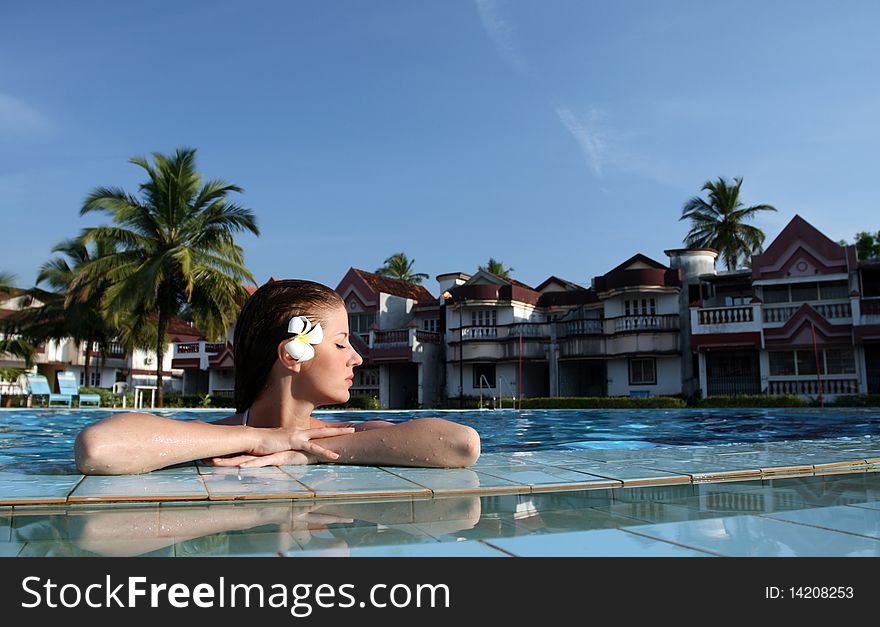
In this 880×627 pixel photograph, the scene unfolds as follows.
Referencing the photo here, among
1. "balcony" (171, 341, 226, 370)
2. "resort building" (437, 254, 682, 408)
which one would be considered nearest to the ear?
"resort building" (437, 254, 682, 408)

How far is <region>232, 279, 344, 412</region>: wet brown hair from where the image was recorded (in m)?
4.70

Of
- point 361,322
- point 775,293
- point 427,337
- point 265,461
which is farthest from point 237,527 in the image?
point 361,322

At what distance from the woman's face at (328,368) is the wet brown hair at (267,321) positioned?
0.14 metres

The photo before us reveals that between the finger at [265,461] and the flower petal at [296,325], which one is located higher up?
the flower petal at [296,325]

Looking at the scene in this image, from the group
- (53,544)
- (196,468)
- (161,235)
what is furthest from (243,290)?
(53,544)

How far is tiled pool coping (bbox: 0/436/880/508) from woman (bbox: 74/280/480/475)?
0.38 ft

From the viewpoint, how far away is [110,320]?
956 inches

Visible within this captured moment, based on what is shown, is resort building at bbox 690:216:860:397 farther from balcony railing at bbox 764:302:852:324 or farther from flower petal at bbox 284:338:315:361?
flower petal at bbox 284:338:315:361

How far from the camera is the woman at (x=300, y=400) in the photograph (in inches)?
181

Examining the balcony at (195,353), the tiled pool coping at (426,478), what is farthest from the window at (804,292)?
the balcony at (195,353)

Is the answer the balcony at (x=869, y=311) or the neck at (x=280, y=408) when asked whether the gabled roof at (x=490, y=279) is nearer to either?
the balcony at (x=869, y=311)

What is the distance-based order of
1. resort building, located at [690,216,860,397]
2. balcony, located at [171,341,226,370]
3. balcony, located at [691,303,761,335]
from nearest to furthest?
resort building, located at [690,216,860,397] → balcony, located at [691,303,761,335] → balcony, located at [171,341,226,370]

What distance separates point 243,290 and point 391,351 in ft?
35.7
